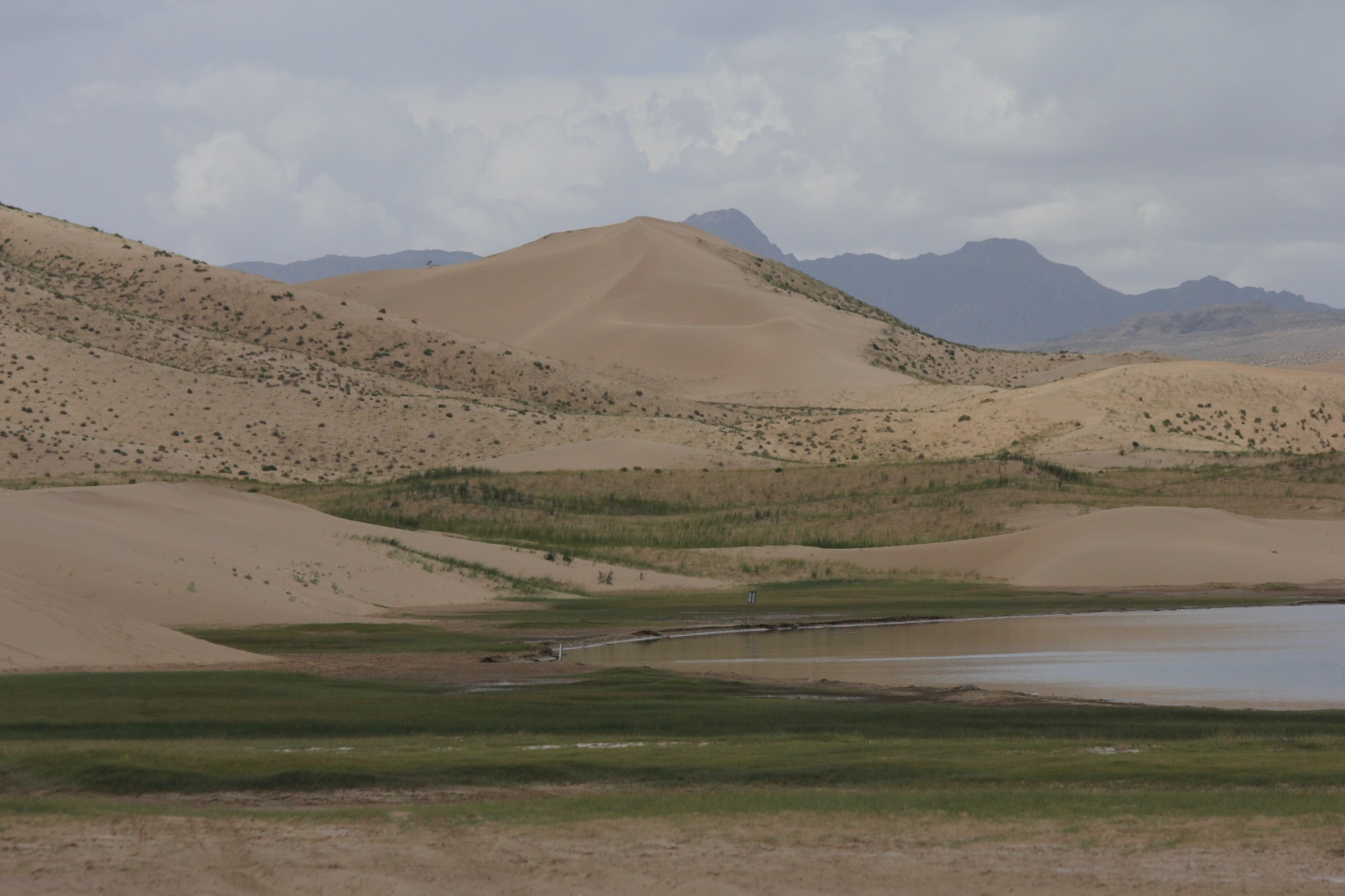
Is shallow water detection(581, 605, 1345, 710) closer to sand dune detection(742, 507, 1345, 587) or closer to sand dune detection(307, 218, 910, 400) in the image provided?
sand dune detection(742, 507, 1345, 587)

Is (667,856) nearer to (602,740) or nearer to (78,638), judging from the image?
(602,740)

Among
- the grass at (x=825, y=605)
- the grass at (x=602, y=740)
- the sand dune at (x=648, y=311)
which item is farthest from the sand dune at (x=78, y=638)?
the sand dune at (x=648, y=311)

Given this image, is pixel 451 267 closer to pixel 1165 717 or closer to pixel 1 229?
pixel 1 229

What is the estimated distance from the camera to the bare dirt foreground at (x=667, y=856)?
894cm

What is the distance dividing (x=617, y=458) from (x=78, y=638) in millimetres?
47467

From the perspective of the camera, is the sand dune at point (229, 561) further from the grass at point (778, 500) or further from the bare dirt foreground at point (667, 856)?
the bare dirt foreground at point (667, 856)

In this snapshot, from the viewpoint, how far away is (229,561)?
33.4 meters

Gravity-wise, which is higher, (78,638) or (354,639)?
(78,638)

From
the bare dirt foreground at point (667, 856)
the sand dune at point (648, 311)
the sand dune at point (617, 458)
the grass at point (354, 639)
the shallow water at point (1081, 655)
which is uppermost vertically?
the sand dune at point (648, 311)

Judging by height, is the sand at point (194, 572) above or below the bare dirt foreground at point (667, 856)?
below

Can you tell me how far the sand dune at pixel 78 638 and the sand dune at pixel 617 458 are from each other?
42574 millimetres

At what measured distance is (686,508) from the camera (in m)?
58.1

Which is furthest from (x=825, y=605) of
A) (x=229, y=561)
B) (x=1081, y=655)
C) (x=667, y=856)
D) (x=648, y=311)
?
(x=648, y=311)

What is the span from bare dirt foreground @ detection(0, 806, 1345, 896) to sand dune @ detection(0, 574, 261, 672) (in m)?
10.00
